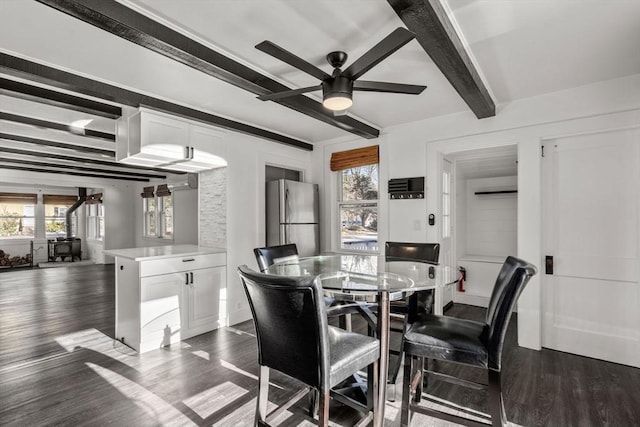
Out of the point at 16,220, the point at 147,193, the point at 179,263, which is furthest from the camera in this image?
the point at 16,220

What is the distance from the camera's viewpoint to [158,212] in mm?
8188

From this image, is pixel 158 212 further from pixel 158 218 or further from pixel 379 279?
pixel 379 279

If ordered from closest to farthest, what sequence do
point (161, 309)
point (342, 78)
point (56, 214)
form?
point (342, 78), point (161, 309), point (56, 214)

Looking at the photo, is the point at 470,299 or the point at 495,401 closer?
the point at 495,401

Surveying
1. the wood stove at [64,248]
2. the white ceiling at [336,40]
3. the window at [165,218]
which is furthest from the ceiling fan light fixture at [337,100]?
the wood stove at [64,248]

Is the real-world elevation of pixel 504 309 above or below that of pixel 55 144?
below

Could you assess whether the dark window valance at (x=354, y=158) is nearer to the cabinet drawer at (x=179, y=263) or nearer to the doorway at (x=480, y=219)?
the doorway at (x=480, y=219)

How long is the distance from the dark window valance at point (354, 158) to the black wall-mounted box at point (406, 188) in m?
0.45

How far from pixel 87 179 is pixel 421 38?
9071 mm

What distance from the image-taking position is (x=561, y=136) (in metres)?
3.03

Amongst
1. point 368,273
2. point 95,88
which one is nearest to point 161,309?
point 95,88

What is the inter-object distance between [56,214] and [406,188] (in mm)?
11056

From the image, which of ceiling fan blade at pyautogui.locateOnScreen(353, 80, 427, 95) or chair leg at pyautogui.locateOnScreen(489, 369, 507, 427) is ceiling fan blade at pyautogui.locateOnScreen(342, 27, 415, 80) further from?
chair leg at pyautogui.locateOnScreen(489, 369, 507, 427)

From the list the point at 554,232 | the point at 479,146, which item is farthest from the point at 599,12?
the point at 554,232
